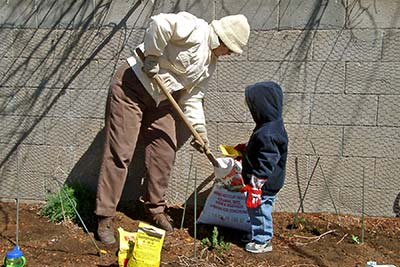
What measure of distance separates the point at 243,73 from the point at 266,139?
2.98 ft

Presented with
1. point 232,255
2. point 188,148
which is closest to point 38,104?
point 188,148

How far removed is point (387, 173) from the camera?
167 inches

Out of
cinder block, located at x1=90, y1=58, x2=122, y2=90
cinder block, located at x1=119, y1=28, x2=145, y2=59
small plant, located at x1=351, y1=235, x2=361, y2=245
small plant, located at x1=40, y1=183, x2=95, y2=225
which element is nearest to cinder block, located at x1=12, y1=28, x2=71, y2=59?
cinder block, located at x1=90, y1=58, x2=122, y2=90

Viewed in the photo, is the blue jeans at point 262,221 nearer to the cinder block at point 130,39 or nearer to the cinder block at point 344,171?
the cinder block at point 344,171

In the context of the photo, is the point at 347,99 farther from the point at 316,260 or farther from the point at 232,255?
the point at 232,255

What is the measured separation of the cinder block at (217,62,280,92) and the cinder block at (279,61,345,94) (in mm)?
94

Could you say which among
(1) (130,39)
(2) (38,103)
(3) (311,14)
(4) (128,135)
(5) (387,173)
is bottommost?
(5) (387,173)

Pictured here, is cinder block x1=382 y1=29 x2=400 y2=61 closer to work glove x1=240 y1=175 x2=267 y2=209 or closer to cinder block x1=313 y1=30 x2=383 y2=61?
cinder block x1=313 y1=30 x2=383 y2=61

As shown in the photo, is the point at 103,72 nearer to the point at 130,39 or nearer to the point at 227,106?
the point at 130,39

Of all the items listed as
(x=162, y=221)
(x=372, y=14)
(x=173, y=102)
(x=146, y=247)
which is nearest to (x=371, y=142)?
(x=372, y=14)

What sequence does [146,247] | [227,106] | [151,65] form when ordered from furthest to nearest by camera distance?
1. [227,106]
2. [151,65]
3. [146,247]

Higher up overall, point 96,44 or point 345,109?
point 96,44

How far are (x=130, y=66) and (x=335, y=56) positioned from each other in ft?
5.67

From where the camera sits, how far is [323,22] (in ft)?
13.5
